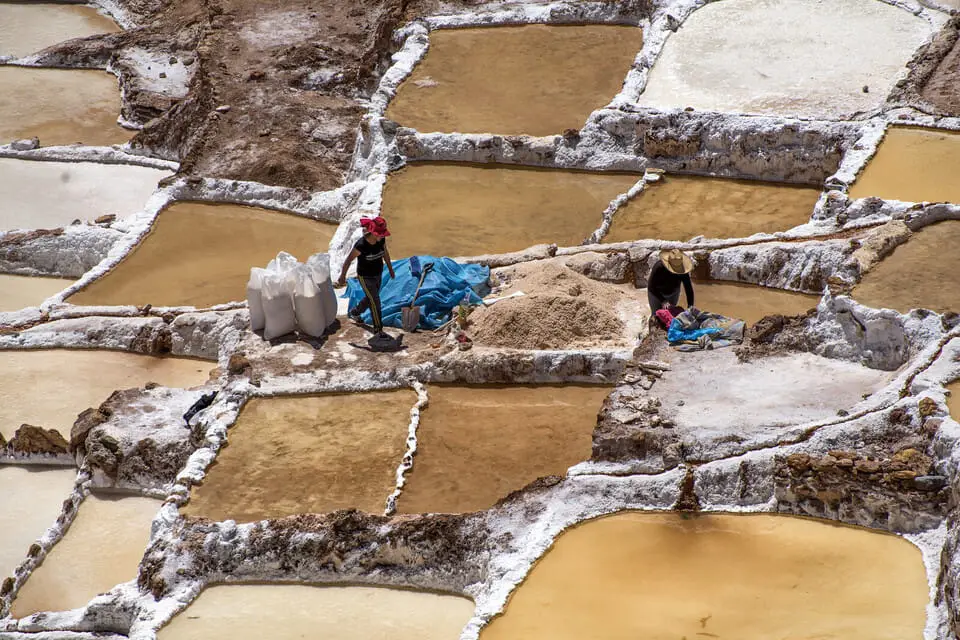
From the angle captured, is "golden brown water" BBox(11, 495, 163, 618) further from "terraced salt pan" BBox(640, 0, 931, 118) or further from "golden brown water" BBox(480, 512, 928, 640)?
"terraced salt pan" BBox(640, 0, 931, 118)

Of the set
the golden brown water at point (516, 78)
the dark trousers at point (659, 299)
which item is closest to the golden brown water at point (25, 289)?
the golden brown water at point (516, 78)

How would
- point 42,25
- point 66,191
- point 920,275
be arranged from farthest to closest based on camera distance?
point 42,25
point 66,191
point 920,275

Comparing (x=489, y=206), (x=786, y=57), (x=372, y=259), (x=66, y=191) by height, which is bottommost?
(x=66, y=191)

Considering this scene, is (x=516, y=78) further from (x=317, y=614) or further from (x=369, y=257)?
(x=317, y=614)

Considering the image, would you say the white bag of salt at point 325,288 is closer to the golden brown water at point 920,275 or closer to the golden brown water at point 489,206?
the golden brown water at point 489,206

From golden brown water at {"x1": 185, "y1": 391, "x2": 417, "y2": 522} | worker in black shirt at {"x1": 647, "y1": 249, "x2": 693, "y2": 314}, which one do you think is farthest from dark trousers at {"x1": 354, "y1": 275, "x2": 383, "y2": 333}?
worker in black shirt at {"x1": 647, "y1": 249, "x2": 693, "y2": 314}

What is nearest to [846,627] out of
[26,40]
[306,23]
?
[306,23]

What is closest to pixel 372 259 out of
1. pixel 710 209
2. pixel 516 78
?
pixel 710 209
